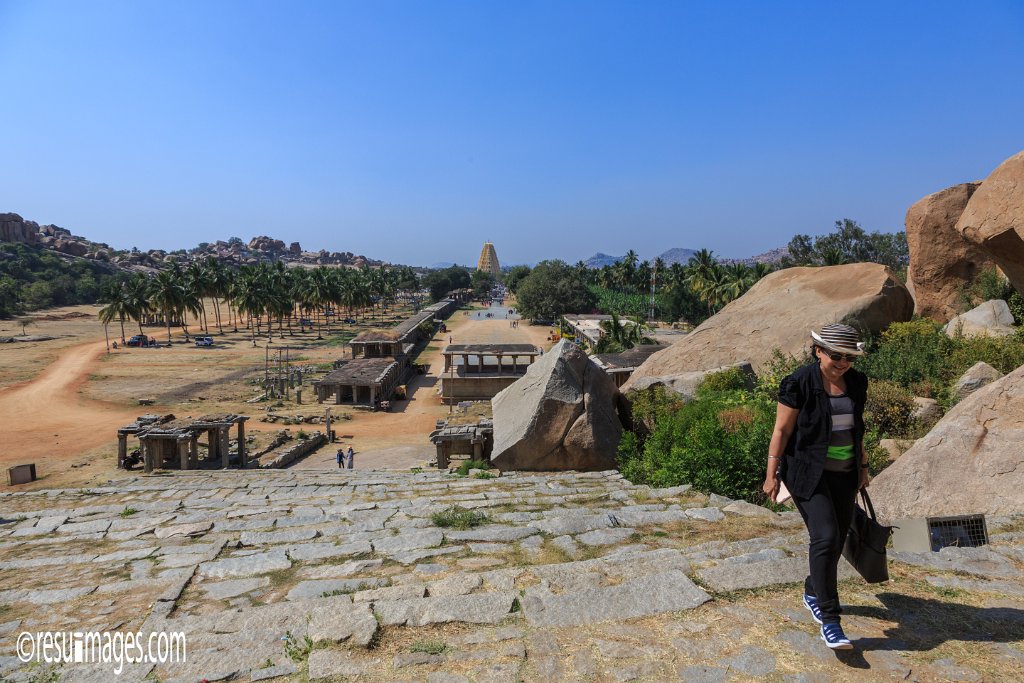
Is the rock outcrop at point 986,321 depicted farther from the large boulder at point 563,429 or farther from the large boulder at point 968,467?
the large boulder at point 563,429

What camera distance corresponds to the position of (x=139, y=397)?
34.7 meters

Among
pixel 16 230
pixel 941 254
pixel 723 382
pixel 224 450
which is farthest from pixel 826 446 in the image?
pixel 16 230

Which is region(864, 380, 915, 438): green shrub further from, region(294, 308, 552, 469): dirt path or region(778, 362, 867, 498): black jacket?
region(294, 308, 552, 469): dirt path

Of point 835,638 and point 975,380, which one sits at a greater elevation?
point 975,380

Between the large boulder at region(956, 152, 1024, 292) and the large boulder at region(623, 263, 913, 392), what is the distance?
480 cm

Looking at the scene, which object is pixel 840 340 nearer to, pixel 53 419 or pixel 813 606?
pixel 813 606

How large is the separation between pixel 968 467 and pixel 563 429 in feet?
20.6

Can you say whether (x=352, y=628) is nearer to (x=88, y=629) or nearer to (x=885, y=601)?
(x=88, y=629)

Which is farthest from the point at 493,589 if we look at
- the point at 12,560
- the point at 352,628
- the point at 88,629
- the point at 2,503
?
the point at 2,503

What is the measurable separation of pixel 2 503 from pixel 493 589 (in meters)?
9.64

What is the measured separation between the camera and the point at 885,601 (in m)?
3.99

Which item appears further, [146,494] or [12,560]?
[146,494]

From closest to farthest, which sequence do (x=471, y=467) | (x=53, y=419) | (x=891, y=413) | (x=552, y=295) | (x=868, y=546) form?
(x=868, y=546), (x=891, y=413), (x=471, y=467), (x=53, y=419), (x=552, y=295)

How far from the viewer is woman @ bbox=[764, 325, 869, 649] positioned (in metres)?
3.50
